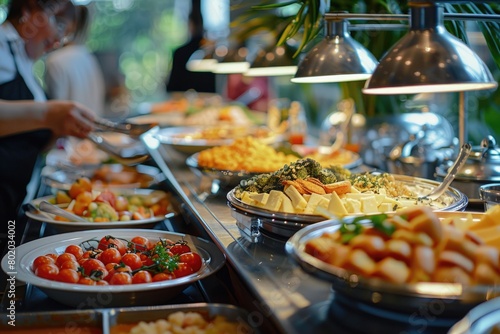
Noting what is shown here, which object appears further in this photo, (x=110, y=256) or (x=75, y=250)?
(x=75, y=250)

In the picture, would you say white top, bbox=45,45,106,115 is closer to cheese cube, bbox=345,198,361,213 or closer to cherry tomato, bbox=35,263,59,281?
cherry tomato, bbox=35,263,59,281

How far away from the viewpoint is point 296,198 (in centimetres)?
195

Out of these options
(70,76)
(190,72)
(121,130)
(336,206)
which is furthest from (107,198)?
(190,72)

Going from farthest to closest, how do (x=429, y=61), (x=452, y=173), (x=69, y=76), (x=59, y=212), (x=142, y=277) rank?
1. (x=69, y=76)
2. (x=59, y=212)
3. (x=452, y=173)
4. (x=142, y=277)
5. (x=429, y=61)

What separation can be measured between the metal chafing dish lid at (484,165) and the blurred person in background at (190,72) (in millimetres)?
6397

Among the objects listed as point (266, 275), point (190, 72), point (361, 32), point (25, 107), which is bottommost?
point (190, 72)

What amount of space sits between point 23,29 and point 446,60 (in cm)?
257

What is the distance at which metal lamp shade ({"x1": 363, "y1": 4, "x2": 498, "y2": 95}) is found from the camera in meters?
1.59

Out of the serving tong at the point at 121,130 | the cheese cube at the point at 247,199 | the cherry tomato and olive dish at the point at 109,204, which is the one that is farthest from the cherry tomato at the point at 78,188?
the cheese cube at the point at 247,199

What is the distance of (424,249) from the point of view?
51.7 inches

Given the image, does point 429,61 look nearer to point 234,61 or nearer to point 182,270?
point 182,270

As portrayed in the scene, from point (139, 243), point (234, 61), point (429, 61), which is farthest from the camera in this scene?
point (234, 61)

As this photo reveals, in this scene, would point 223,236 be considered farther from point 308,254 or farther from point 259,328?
point 308,254

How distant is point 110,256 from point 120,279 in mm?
202
